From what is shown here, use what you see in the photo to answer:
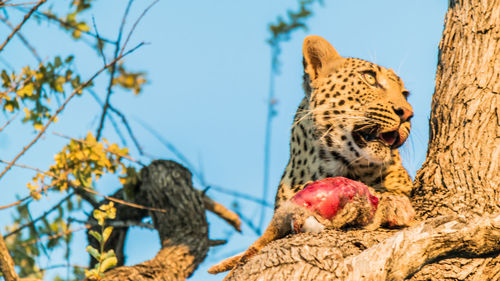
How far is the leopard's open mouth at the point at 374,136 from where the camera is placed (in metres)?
5.55

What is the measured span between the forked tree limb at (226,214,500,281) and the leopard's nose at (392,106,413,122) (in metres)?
1.64

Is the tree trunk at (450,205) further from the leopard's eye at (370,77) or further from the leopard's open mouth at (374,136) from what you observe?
the leopard's eye at (370,77)

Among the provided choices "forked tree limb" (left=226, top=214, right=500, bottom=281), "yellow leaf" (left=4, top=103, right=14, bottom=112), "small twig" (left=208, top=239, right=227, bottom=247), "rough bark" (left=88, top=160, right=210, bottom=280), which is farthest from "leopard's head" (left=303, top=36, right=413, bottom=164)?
"yellow leaf" (left=4, top=103, right=14, bottom=112)

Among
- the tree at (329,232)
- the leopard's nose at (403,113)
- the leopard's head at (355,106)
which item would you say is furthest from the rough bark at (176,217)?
the leopard's nose at (403,113)

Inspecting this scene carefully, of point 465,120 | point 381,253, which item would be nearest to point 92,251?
point 381,253

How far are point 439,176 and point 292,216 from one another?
1.30 m

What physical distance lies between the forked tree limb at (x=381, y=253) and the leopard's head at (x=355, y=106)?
160 cm

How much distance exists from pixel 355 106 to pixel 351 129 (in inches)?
9.8

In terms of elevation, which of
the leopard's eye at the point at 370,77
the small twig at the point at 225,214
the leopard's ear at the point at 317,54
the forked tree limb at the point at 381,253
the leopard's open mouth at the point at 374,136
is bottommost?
the forked tree limb at the point at 381,253

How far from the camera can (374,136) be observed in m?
5.58

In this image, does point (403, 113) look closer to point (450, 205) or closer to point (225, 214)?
point (450, 205)

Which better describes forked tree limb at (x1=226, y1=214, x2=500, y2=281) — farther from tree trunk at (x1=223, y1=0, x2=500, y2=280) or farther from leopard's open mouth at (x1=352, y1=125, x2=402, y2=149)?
leopard's open mouth at (x1=352, y1=125, x2=402, y2=149)

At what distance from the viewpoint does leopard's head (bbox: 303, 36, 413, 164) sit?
18.1 feet

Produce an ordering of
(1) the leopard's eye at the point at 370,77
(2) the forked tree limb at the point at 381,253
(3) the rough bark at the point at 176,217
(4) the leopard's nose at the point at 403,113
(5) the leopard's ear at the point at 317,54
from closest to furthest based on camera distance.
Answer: (2) the forked tree limb at the point at 381,253, (4) the leopard's nose at the point at 403,113, (1) the leopard's eye at the point at 370,77, (5) the leopard's ear at the point at 317,54, (3) the rough bark at the point at 176,217
